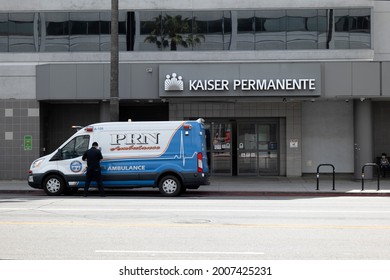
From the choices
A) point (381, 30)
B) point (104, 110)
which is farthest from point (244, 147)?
point (381, 30)

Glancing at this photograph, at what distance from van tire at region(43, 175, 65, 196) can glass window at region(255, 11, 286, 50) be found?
10.6 meters

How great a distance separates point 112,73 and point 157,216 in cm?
916

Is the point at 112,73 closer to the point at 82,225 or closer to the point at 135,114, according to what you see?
the point at 135,114

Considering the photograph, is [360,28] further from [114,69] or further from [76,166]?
[76,166]

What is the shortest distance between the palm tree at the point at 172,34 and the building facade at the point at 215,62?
0.04 metres

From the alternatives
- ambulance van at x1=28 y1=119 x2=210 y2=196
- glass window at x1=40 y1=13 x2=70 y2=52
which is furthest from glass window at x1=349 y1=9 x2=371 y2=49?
glass window at x1=40 y1=13 x2=70 y2=52

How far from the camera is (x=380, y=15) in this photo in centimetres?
2461

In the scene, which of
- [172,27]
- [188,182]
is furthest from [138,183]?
[172,27]

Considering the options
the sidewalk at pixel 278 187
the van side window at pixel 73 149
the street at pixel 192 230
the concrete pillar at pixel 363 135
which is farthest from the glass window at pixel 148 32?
the street at pixel 192 230

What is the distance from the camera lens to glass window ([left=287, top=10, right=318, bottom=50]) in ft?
79.3

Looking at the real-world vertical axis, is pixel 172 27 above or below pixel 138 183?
above

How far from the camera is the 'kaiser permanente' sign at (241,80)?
863 inches

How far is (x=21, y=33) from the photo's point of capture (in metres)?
24.7

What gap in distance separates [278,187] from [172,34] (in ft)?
27.4
